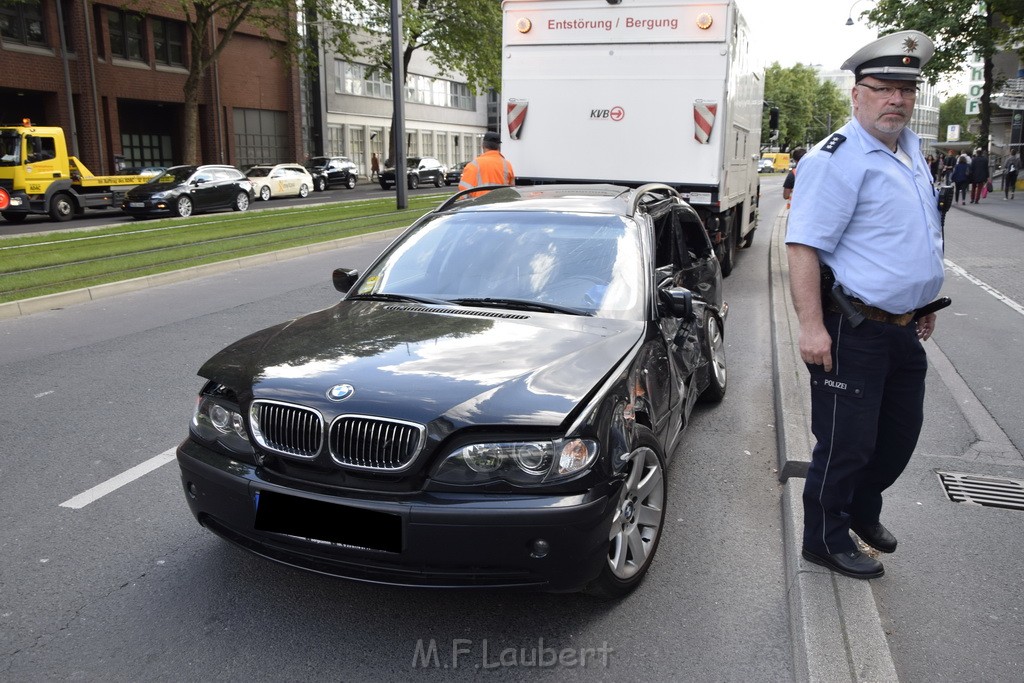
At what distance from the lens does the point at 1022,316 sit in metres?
9.39

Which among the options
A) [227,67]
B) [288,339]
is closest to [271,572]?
[288,339]

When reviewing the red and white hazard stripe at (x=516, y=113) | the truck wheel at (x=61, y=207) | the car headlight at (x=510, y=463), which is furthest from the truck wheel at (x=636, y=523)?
the truck wheel at (x=61, y=207)

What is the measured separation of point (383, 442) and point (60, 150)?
23.9 metres

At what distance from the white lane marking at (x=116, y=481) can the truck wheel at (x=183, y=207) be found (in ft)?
65.7

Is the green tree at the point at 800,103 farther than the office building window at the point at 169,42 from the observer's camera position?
Yes

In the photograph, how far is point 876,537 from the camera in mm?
3627

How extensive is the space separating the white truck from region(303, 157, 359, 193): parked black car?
32.0 metres

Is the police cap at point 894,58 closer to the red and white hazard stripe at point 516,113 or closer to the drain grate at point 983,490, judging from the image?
the drain grate at point 983,490

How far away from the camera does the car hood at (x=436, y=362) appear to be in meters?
2.99

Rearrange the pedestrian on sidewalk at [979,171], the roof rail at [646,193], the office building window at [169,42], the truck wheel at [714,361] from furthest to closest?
1. the office building window at [169,42]
2. the pedestrian on sidewalk at [979,171]
3. the truck wheel at [714,361]
4. the roof rail at [646,193]

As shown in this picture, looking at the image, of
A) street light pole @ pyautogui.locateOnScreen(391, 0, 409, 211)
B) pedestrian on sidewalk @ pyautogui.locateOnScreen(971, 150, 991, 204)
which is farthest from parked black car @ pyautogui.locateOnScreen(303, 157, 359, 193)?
pedestrian on sidewalk @ pyautogui.locateOnScreen(971, 150, 991, 204)

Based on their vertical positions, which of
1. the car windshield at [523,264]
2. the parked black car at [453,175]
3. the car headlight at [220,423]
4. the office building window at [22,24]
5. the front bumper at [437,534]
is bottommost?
the parked black car at [453,175]

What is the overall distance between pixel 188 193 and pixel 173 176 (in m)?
0.81

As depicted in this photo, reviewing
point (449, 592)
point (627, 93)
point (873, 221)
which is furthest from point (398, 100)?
point (449, 592)
